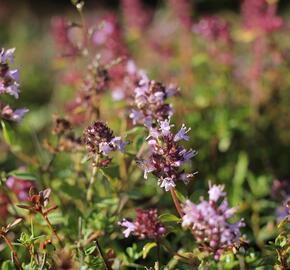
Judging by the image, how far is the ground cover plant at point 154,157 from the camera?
1720 millimetres

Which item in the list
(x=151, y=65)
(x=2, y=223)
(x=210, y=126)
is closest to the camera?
(x=2, y=223)

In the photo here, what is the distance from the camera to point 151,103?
2.00 m

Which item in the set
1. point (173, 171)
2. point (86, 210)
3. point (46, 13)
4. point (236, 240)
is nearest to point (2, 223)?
point (86, 210)

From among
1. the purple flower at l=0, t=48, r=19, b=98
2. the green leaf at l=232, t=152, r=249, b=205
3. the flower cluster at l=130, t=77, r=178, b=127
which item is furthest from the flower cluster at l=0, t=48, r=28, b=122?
the green leaf at l=232, t=152, r=249, b=205

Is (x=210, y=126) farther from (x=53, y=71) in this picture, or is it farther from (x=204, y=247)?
(x=53, y=71)

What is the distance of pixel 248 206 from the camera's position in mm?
2594

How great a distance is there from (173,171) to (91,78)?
785 millimetres

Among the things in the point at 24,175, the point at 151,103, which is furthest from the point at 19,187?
the point at 151,103

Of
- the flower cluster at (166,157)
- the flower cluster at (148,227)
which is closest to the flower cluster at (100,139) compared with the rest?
the flower cluster at (166,157)

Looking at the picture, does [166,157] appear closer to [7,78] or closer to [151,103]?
[151,103]

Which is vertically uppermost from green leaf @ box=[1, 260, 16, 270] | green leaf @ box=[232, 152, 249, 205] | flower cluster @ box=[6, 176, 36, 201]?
flower cluster @ box=[6, 176, 36, 201]

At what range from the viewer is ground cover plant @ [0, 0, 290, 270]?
172cm

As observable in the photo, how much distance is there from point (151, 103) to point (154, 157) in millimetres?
357

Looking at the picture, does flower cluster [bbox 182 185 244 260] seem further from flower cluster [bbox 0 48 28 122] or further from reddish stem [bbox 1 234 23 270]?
flower cluster [bbox 0 48 28 122]
